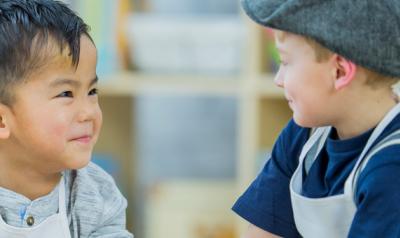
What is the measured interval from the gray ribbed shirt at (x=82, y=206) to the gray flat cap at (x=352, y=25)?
0.37m

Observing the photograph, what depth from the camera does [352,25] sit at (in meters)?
0.91

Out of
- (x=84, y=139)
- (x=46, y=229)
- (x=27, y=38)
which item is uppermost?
(x=27, y=38)

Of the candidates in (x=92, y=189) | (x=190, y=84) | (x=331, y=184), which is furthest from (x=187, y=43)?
(x=331, y=184)

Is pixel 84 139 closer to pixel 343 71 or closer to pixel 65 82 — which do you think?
pixel 65 82

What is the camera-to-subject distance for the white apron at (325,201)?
954mm

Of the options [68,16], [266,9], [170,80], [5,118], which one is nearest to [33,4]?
[68,16]

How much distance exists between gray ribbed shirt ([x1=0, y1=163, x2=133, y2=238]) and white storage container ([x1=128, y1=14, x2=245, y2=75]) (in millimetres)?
909

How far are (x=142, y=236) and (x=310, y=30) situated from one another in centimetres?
145

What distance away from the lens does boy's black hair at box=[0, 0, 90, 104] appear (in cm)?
101

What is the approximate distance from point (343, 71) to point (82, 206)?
40 cm

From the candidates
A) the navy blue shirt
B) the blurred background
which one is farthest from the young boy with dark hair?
Result: the blurred background

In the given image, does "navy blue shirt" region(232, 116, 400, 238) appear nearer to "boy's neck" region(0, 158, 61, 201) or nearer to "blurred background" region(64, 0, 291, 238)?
"boy's neck" region(0, 158, 61, 201)

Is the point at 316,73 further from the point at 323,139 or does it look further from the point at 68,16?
the point at 68,16

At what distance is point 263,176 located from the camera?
114 cm
